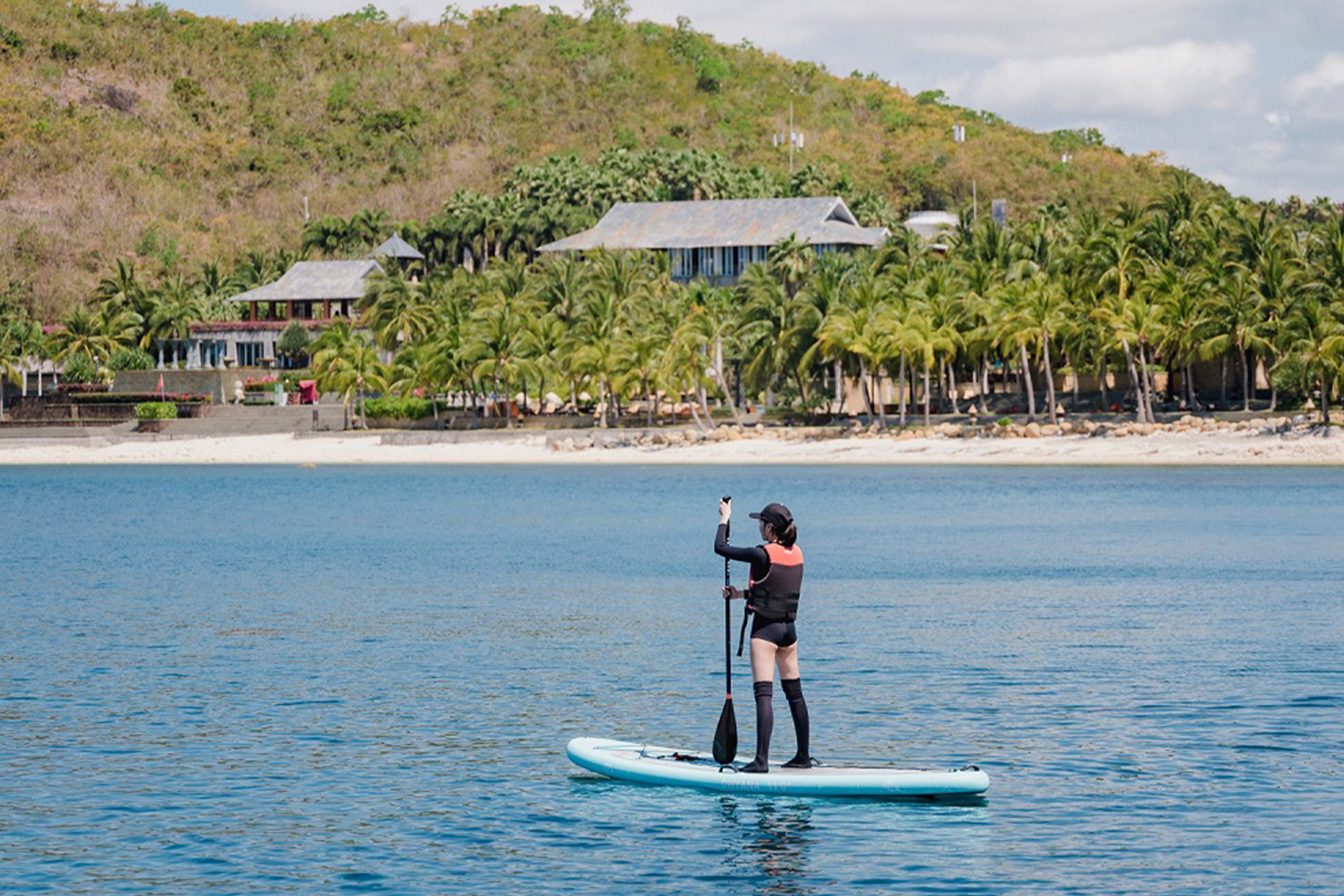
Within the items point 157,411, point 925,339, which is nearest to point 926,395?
point 925,339

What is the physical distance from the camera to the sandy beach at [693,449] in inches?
3462

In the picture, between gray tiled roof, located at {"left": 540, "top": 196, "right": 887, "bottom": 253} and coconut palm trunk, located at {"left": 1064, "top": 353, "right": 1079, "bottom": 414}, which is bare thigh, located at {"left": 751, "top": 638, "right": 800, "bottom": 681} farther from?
gray tiled roof, located at {"left": 540, "top": 196, "right": 887, "bottom": 253}

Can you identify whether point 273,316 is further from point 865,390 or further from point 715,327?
point 865,390

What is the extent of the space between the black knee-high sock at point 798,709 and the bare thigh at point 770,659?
96mm

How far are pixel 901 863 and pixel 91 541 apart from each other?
46.4 metres

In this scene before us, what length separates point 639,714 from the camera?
77.8 ft

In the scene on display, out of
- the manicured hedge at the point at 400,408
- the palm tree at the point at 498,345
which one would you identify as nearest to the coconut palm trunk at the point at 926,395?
the palm tree at the point at 498,345

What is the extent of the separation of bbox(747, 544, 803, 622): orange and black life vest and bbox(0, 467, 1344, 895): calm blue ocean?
225 centimetres

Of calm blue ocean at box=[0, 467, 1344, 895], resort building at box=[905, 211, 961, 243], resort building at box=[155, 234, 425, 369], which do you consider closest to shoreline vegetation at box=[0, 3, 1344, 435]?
resort building at box=[155, 234, 425, 369]

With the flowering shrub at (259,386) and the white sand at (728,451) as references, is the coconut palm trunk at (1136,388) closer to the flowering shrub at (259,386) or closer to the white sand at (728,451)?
the white sand at (728,451)

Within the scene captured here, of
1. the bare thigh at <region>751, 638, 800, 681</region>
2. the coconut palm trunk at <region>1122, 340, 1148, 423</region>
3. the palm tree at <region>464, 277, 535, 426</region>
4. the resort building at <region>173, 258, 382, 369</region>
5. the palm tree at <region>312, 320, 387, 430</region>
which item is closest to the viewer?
the bare thigh at <region>751, 638, 800, 681</region>

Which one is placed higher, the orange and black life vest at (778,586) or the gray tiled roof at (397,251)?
the gray tiled roof at (397,251)

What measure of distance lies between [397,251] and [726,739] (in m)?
127

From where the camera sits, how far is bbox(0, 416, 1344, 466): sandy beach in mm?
87938
